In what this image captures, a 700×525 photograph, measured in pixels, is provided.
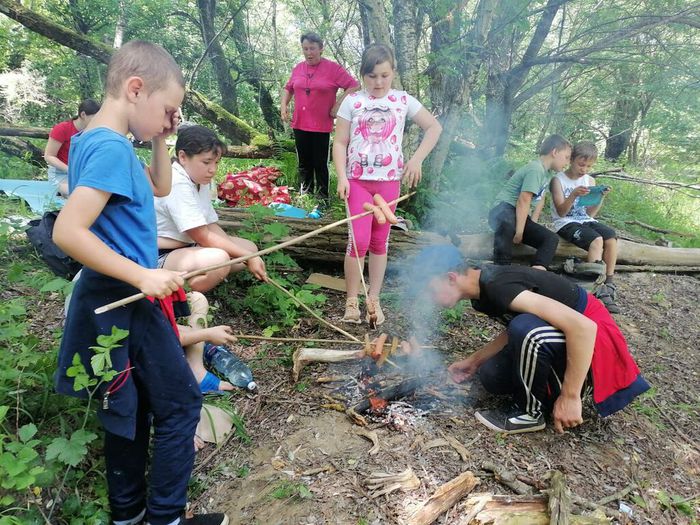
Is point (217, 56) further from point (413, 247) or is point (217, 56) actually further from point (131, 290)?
point (131, 290)

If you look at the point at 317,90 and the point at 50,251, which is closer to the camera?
the point at 50,251

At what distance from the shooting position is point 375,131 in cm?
355

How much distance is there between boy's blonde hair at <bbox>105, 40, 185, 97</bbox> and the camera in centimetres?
156

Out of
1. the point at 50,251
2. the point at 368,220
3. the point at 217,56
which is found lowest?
the point at 50,251

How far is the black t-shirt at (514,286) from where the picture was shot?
2.50 meters

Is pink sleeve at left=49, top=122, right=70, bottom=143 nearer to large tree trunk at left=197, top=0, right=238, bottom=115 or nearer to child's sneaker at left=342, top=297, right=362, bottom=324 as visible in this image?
child's sneaker at left=342, top=297, right=362, bottom=324

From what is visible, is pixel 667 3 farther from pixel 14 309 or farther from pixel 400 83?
pixel 14 309

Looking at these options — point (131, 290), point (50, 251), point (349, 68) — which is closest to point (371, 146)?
point (131, 290)

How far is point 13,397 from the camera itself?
6.92ft

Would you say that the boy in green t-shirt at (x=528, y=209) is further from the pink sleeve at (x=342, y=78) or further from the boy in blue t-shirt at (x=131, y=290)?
the boy in blue t-shirt at (x=131, y=290)

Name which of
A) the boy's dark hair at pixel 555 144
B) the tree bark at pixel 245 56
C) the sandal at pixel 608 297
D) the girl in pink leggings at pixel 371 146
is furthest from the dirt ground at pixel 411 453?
the tree bark at pixel 245 56

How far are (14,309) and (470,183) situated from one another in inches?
246

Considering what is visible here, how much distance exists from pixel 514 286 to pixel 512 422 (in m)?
0.84

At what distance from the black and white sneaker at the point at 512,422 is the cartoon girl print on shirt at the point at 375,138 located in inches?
81.6
